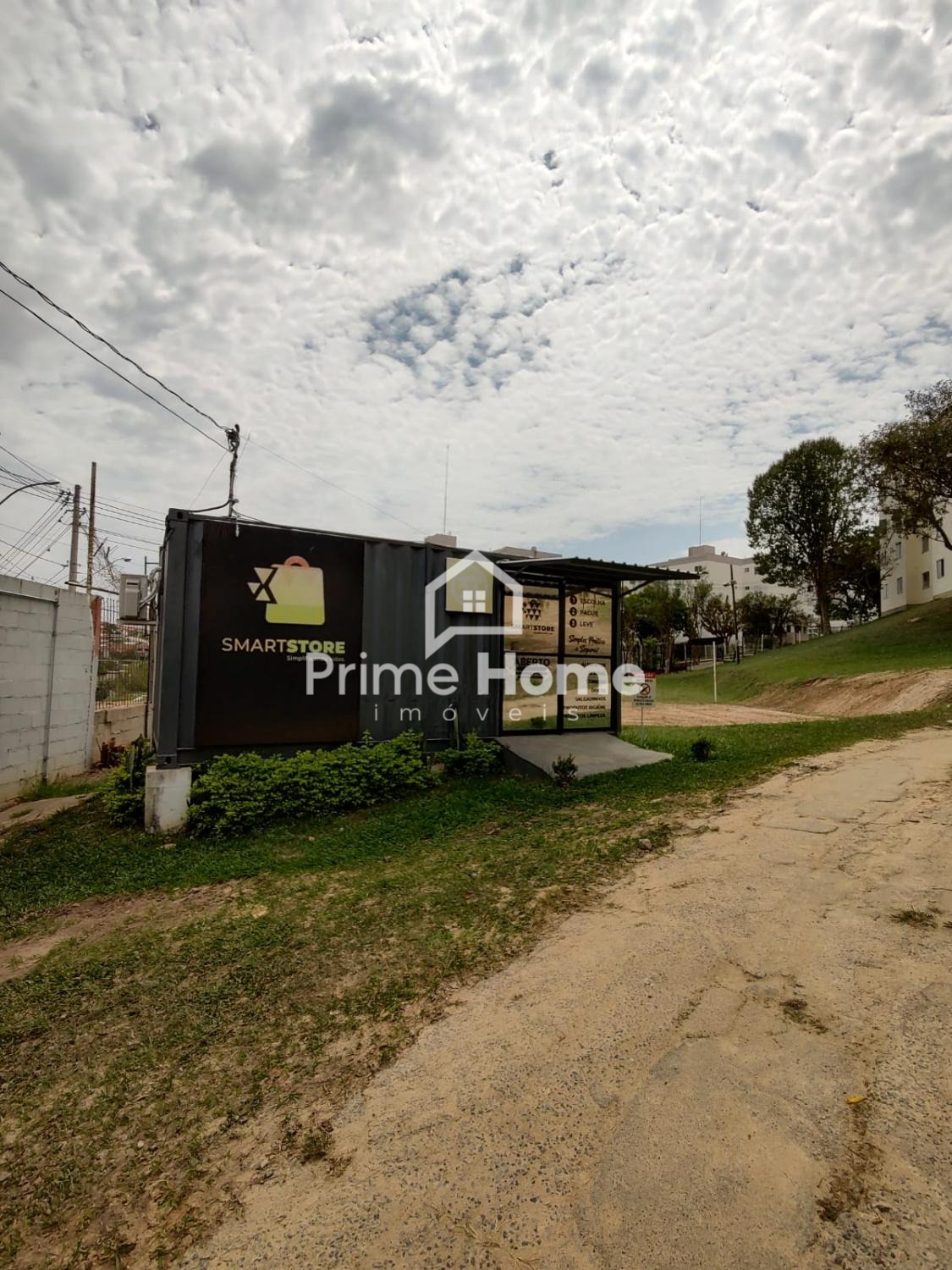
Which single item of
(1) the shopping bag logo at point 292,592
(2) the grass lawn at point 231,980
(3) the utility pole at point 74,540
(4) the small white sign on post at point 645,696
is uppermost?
(3) the utility pole at point 74,540

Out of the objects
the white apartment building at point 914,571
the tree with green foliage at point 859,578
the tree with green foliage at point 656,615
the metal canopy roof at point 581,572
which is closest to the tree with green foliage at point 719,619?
the tree with green foliage at point 656,615

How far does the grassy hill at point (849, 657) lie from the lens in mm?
22859

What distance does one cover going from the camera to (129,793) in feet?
23.2

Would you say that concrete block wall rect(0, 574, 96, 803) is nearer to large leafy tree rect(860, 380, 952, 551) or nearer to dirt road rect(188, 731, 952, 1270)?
dirt road rect(188, 731, 952, 1270)

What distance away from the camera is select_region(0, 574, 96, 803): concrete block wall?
8602 millimetres

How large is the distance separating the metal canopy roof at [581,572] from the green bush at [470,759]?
102 inches

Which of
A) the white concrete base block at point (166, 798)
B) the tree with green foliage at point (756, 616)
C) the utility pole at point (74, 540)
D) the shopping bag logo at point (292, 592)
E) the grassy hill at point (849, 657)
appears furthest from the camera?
the tree with green foliage at point (756, 616)

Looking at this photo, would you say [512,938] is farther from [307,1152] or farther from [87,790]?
[87,790]

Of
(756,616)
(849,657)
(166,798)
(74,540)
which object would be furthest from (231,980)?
(756,616)

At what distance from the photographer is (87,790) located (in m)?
8.95

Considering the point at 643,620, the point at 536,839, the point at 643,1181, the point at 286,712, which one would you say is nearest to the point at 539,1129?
the point at 643,1181

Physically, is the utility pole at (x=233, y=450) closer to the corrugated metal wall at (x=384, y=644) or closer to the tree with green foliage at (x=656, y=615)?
the corrugated metal wall at (x=384, y=644)

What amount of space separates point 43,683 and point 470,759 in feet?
21.7

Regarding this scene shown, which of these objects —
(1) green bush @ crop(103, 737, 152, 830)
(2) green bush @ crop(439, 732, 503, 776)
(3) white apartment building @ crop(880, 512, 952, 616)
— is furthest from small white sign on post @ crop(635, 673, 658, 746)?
(3) white apartment building @ crop(880, 512, 952, 616)
